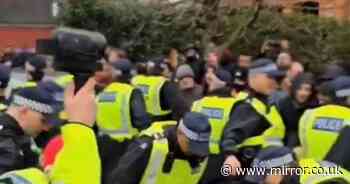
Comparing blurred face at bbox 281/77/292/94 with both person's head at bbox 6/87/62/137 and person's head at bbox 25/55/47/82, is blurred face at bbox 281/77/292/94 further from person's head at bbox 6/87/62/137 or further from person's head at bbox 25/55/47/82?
person's head at bbox 6/87/62/137

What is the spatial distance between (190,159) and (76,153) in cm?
235

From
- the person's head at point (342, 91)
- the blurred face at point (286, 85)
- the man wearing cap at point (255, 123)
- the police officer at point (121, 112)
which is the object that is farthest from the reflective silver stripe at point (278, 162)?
the police officer at point (121, 112)

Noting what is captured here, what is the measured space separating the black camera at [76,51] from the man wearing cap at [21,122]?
0.64 meters

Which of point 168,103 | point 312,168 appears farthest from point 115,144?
point 312,168

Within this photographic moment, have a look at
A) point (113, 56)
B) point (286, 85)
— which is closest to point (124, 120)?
point (286, 85)

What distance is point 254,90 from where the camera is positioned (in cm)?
813

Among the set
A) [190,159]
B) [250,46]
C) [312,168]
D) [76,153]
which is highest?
[76,153]

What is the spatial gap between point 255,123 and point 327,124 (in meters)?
0.76

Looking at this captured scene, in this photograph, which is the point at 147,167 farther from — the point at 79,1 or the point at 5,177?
the point at 79,1

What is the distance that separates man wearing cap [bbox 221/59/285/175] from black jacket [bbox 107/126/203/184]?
0.94 meters

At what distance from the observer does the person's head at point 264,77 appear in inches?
322

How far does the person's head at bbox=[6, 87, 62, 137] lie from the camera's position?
4.87 metres

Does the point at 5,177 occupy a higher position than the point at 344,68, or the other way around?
the point at 5,177

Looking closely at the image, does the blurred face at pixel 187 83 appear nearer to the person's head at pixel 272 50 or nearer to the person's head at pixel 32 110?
the person's head at pixel 272 50
